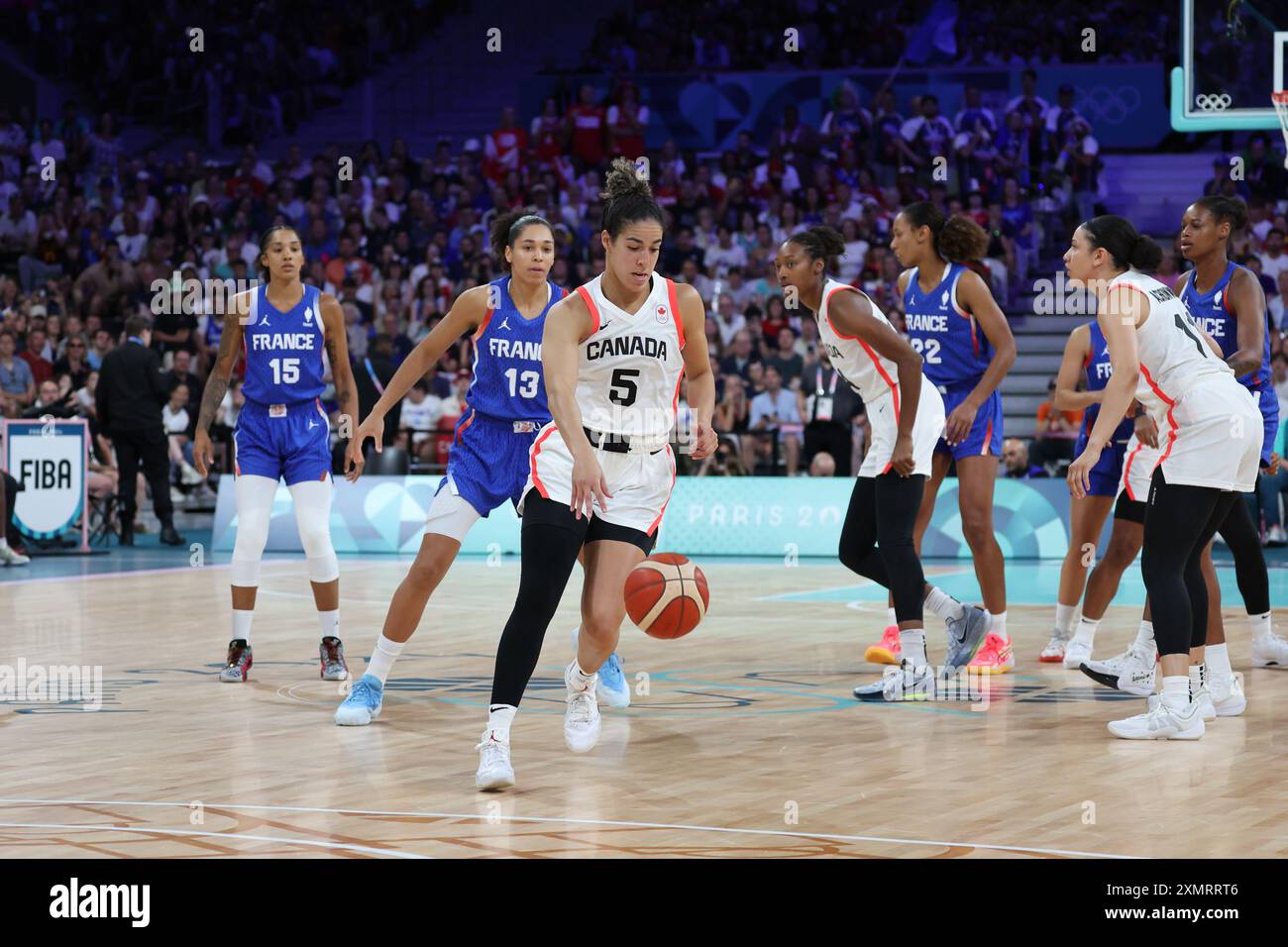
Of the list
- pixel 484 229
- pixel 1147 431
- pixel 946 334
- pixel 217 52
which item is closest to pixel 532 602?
pixel 1147 431

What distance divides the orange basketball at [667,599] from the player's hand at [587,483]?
114 centimetres

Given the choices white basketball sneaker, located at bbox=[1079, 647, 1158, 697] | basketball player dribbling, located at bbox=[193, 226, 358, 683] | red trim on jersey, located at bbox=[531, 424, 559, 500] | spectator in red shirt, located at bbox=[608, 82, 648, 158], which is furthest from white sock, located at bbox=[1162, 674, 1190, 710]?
spectator in red shirt, located at bbox=[608, 82, 648, 158]

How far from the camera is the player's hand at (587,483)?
4.99 meters

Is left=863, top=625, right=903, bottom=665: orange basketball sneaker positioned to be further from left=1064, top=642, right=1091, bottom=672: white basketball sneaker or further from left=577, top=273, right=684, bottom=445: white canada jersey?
left=577, top=273, right=684, bottom=445: white canada jersey

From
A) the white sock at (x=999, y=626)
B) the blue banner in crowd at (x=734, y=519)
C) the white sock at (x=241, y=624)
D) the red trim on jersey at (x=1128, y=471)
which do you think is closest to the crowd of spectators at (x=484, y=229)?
the blue banner in crowd at (x=734, y=519)

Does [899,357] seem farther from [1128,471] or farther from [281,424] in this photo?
[281,424]

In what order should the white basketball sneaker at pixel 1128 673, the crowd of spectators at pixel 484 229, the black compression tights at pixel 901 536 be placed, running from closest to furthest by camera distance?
the black compression tights at pixel 901 536 < the white basketball sneaker at pixel 1128 673 < the crowd of spectators at pixel 484 229

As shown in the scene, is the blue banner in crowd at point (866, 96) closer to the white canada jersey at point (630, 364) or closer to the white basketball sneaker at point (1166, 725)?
the white basketball sneaker at point (1166, 725)

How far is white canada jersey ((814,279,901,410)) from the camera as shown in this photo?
281 inches

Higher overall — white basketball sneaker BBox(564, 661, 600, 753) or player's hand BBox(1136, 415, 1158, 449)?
player's hand BBox(1136, 415, 1158, 449)

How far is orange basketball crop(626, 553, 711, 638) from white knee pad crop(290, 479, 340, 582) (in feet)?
6.02

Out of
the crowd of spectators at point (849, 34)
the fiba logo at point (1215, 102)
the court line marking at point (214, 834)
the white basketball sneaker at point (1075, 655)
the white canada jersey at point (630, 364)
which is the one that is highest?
the crowd of spectators at point (849, 34)

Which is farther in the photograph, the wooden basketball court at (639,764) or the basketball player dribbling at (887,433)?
the basketball player dribbling at (887,433)
